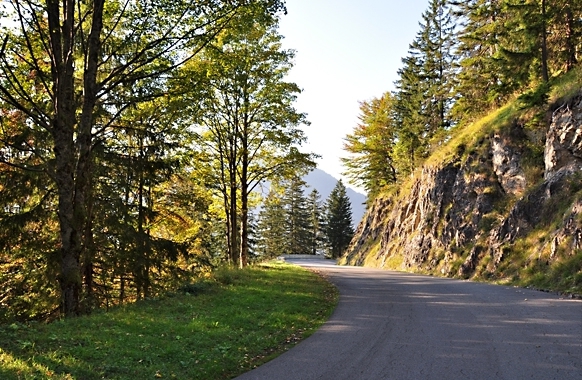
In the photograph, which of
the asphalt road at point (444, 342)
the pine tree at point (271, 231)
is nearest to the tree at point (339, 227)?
the pine tree at point (271, 231)

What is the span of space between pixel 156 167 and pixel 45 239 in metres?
3.98

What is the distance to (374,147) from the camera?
41.4 m

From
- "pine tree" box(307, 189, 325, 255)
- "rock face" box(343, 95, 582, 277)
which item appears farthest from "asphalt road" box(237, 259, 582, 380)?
"pine tree" box(307, 189, 325, 255)

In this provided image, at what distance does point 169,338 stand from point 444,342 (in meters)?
4.81

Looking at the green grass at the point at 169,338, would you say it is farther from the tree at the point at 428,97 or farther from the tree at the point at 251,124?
the tree at the point at 428,97

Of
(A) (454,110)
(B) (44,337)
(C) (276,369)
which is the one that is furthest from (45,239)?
(A) (454,110)

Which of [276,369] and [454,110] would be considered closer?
[276,369]

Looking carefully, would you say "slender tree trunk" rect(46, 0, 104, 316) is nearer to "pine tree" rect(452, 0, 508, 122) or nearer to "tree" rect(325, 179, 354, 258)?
"pine tree" rect(452, 0, 508, 122)

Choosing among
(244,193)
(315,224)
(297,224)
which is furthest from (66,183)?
(315,224)

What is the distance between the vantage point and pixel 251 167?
21375mm

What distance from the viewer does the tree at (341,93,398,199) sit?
1617 inches

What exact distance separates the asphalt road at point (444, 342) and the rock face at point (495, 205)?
203 inches

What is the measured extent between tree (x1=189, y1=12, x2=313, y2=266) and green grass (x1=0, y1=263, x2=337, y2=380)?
364 inches

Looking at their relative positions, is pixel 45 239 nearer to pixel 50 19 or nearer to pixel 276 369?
pixel 50 19
